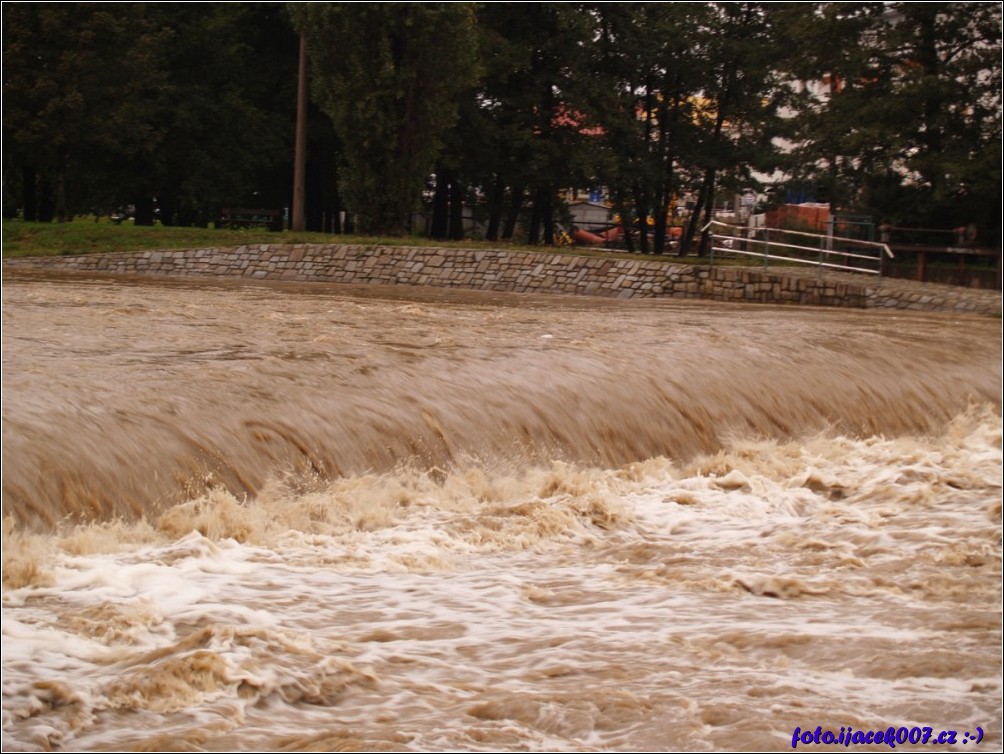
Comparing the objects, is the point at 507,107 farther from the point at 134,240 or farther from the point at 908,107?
the point at 134,240

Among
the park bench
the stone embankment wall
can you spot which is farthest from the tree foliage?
the stone embankment wall

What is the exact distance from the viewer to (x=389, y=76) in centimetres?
2566

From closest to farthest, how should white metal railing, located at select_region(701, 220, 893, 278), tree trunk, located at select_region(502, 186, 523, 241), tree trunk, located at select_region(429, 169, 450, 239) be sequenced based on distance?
white metal railing, located at select_region(701, 220, 893, 278) < tree trunk, located at select_region(502, 186, 523, 241) < tree trunk, located at select_region(429, 169, 450, 239)

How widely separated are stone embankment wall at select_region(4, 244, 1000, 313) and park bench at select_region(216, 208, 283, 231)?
26.1ft

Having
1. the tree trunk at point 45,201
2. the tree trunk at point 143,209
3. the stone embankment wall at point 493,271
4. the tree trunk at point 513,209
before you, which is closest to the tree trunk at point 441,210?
the tree trunk at point 513,209

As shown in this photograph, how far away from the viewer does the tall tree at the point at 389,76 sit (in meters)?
25.8

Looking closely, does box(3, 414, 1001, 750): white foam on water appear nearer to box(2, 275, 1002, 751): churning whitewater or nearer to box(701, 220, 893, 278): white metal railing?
box(2, 275, 1002, 751): churning whitewater

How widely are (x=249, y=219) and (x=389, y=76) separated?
10.4 metres

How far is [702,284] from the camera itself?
23.0m

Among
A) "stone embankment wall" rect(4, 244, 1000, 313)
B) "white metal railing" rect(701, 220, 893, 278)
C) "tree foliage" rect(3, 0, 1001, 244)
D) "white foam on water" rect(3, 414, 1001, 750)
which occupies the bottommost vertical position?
"white foam on water" rect(3, 414, 1001, 750)

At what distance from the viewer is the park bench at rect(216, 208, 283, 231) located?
33125 millimetres

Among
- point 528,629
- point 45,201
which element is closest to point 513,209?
point 45,201

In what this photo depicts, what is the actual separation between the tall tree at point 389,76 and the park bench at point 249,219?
6626 millimetres

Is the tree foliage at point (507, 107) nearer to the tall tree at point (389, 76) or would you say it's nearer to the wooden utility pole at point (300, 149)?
the tall tree at point (389, 76)
